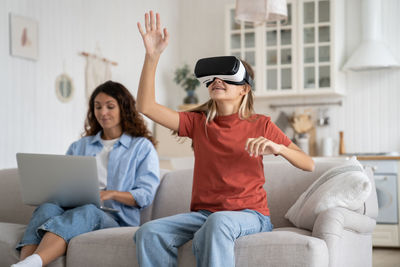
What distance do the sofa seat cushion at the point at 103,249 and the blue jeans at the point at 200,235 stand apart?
0.16m

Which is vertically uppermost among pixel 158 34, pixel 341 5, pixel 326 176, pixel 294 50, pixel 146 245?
pixel 341 5

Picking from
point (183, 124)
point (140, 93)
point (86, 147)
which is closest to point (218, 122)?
point (183, 124)

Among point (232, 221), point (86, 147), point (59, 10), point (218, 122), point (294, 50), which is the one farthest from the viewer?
point (294, 50)

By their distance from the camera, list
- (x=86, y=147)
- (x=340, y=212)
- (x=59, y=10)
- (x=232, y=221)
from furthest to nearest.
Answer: (x=59, y=10)
(x=86, y=147)
(x=340, y=212)
(x=232, y=221)

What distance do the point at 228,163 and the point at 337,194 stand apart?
497 millimetres

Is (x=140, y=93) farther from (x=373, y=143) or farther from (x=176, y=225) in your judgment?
(x=373, y=143)

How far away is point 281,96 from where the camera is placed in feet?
19.5

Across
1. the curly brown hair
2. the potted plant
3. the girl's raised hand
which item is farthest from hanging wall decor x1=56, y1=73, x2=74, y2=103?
the girl's raised hand

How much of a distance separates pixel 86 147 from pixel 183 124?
87cm

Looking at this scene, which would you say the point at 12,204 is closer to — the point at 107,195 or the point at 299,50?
the point at 107,195

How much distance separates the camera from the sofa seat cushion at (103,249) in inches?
90.0

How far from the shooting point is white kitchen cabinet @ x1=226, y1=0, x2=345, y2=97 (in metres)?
5.61

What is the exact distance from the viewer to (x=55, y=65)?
446 centimetres

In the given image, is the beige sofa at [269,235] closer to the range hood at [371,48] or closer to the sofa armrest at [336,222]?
the sofa armrest at [336,222]
